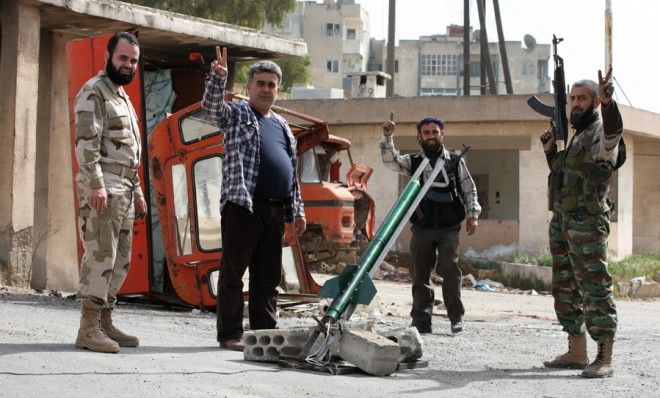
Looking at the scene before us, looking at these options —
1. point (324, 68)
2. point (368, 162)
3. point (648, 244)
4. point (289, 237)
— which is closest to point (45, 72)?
point (289, 237)

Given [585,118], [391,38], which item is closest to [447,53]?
[391,38]

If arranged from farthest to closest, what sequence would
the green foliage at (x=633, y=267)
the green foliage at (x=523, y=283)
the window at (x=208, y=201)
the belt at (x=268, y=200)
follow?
the green foliage at (x=633, y=267)
the green foliage at (x=523, y=283)
the window at (x=208, y=201)
the belt at (x=268, y=200)

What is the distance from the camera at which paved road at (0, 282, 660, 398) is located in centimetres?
621

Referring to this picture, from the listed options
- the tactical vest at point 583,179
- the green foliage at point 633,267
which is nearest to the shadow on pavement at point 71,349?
the tactical vest at point 583,179

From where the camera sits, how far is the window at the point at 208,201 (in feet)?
36.9

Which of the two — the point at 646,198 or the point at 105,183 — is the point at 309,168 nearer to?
the point at 105,183

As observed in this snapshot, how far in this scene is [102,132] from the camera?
7.34 metres

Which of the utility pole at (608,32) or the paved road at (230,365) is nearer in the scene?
the paved road at (230,365)

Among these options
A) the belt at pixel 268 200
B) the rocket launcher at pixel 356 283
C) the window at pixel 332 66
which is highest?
the window at pixel 332 66

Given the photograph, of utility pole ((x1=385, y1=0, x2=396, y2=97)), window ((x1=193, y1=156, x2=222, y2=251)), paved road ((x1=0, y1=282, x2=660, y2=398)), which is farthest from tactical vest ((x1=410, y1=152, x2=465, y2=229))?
utility pole ((x1=385, y1=0, x2=396, y2=97))

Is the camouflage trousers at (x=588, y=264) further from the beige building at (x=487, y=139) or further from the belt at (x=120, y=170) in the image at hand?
the beige building at (x=487, y=139)

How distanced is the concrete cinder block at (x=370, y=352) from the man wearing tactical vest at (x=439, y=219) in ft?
11.5

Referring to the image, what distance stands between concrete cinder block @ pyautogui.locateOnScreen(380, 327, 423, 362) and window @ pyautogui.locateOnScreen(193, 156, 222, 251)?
3711 mm

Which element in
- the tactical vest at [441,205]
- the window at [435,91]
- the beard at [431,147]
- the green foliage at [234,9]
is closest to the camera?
the beard at [431,147]
